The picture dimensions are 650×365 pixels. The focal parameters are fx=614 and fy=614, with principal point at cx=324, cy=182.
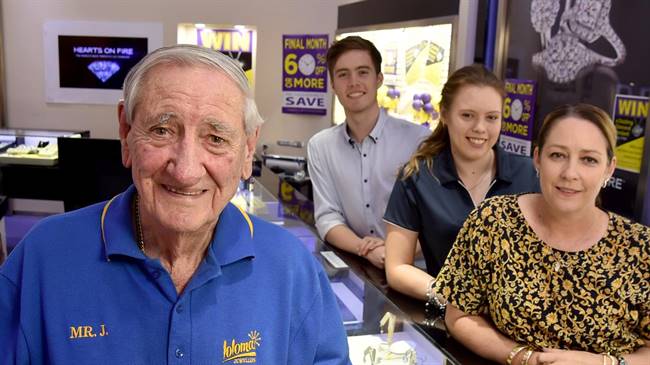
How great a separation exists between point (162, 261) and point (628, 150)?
2324mm

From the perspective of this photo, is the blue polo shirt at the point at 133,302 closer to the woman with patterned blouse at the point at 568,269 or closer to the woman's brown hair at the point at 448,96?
the woman with patterned blouse at the point at 568,269

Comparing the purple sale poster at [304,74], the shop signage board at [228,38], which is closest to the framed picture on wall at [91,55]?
the shop signage board at [228,38]

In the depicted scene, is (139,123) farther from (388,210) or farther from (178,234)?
(388,210)

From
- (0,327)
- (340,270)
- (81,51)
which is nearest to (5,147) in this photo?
(81,51)

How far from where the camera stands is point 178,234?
4.38 ft

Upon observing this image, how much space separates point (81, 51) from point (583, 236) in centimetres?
726

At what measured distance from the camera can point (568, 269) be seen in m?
1.97

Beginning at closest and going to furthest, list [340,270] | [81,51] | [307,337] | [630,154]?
[307,337] → [340,270] → [630,154] → [81,51]

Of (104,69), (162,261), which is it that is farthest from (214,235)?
(104,69)

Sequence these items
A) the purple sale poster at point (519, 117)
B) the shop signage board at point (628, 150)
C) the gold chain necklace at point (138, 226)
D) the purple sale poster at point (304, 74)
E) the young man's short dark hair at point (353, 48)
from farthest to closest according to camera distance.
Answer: the purple sale poster at point (304, 74)
the purple sale poster at point (519, 117)
the young man's short dark hair at point (353, 48)
the shop signage board at point (628, 150)
the gold chain necklace at point (138, 226)

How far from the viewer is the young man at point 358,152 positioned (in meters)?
3.25

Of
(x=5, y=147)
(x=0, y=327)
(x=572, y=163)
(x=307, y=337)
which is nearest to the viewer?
(x=0, y=327)

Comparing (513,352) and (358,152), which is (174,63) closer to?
(513,352)

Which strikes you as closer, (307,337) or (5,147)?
(307,337)
